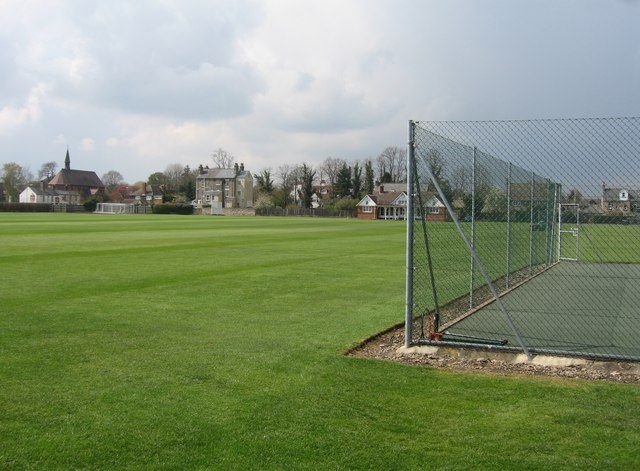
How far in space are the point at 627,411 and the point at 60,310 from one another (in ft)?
26.8

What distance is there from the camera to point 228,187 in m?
132

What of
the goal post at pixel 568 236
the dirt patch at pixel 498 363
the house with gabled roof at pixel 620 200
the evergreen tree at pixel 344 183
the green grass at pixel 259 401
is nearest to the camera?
the green grass at pixel 259 401

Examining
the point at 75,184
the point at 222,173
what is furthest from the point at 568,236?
the point at 75,184

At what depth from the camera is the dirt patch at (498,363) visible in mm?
6332

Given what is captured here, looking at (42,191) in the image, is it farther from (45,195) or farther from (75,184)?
(75,184)

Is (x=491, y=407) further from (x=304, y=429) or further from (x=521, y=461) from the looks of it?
(x=304, y=429)

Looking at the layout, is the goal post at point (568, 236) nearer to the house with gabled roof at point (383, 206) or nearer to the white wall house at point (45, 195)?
the house with gabled roof at point (383, 206)

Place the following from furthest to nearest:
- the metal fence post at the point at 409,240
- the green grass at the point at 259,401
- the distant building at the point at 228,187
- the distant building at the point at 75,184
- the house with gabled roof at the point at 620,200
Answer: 1. the distant building at the point at 75,184
2. the distant building at the point at 228,187
3. the house with gabled roof at the point at 620,200
4. the metal fence post at the point at 409,240
5. the green grass at the point at 259,401

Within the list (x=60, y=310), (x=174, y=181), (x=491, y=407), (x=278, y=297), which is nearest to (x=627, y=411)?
(x=491, y=407)

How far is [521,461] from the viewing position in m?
4.12

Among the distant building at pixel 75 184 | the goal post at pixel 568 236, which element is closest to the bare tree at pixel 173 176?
the distant building at pixel 75 184

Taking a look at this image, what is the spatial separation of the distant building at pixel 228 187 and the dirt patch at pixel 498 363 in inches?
4867

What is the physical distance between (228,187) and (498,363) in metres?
127

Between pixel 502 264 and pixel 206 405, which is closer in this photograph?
pixel 206 405
